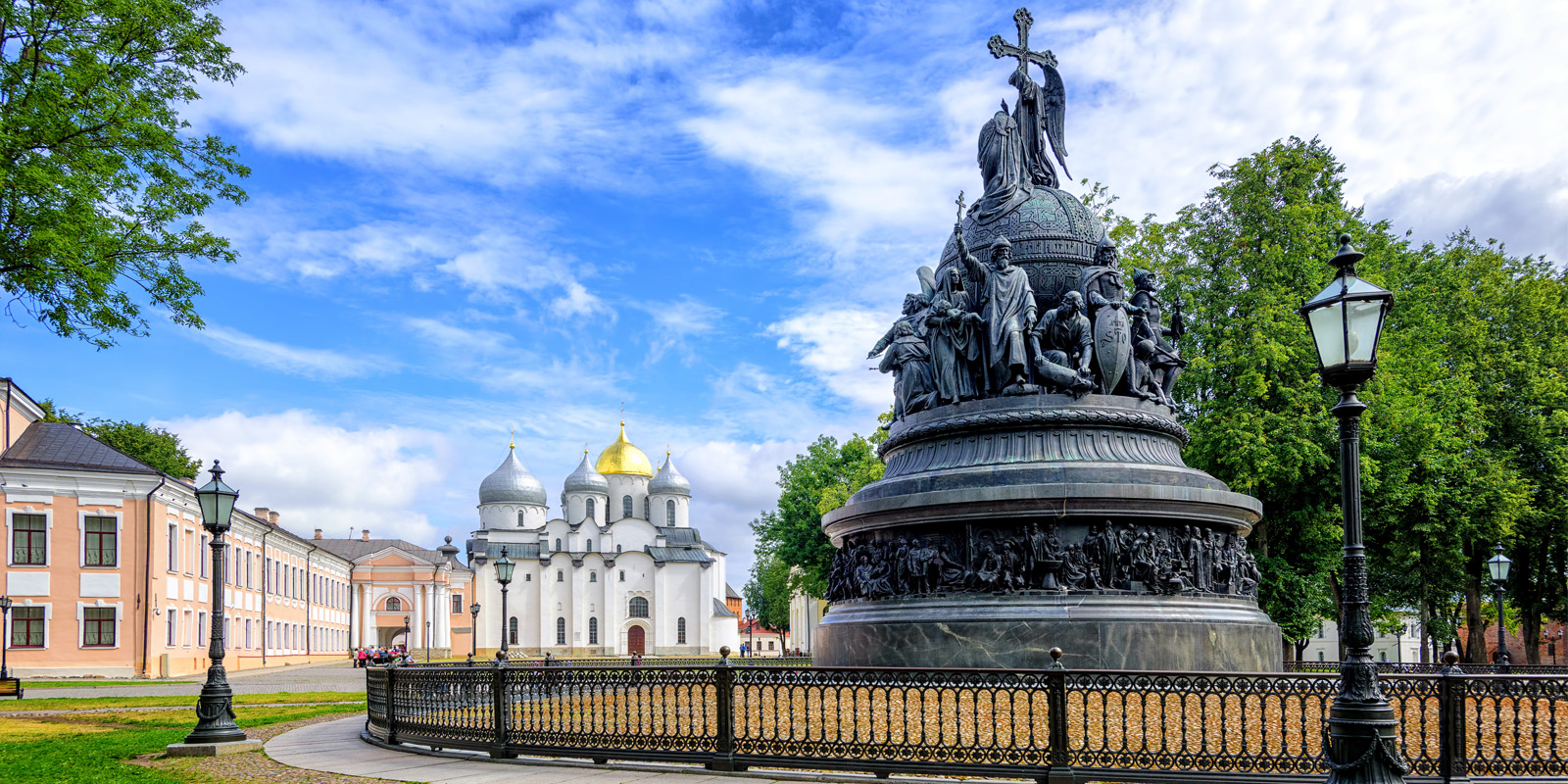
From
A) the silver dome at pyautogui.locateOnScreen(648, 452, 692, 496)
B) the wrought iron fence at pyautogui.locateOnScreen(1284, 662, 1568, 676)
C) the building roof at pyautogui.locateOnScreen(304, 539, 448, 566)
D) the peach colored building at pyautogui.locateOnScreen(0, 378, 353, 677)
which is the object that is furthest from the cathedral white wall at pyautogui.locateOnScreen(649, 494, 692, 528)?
the wrought iron fence at pyautogui.locateOnScreen(1284, 662, 1568, 676)

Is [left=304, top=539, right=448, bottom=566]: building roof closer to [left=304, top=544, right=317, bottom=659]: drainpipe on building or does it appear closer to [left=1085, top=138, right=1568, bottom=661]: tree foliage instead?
[left=304, top=544, right=317, bottom=659]: drainpipe on building

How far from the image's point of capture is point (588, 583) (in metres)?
91.2

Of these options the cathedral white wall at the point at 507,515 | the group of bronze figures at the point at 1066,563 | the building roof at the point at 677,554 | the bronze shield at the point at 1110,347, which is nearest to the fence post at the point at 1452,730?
the group of bronze figures at the point at 1066,563

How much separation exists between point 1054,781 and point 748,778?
2598 millimetres

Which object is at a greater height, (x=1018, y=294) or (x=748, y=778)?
(x=1018, y=294)

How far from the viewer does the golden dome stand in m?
104

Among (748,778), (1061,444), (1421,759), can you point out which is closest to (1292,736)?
(1421,759)

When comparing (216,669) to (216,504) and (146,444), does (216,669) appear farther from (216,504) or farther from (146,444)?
(146,444)

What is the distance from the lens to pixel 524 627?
8944cm

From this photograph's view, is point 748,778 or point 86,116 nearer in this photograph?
point 748,778

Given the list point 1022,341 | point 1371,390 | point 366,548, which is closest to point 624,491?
point 366,548

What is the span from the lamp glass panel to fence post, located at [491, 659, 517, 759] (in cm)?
835

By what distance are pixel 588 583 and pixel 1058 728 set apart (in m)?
84.4

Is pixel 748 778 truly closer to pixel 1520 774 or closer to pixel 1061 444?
pixel 1520 774
